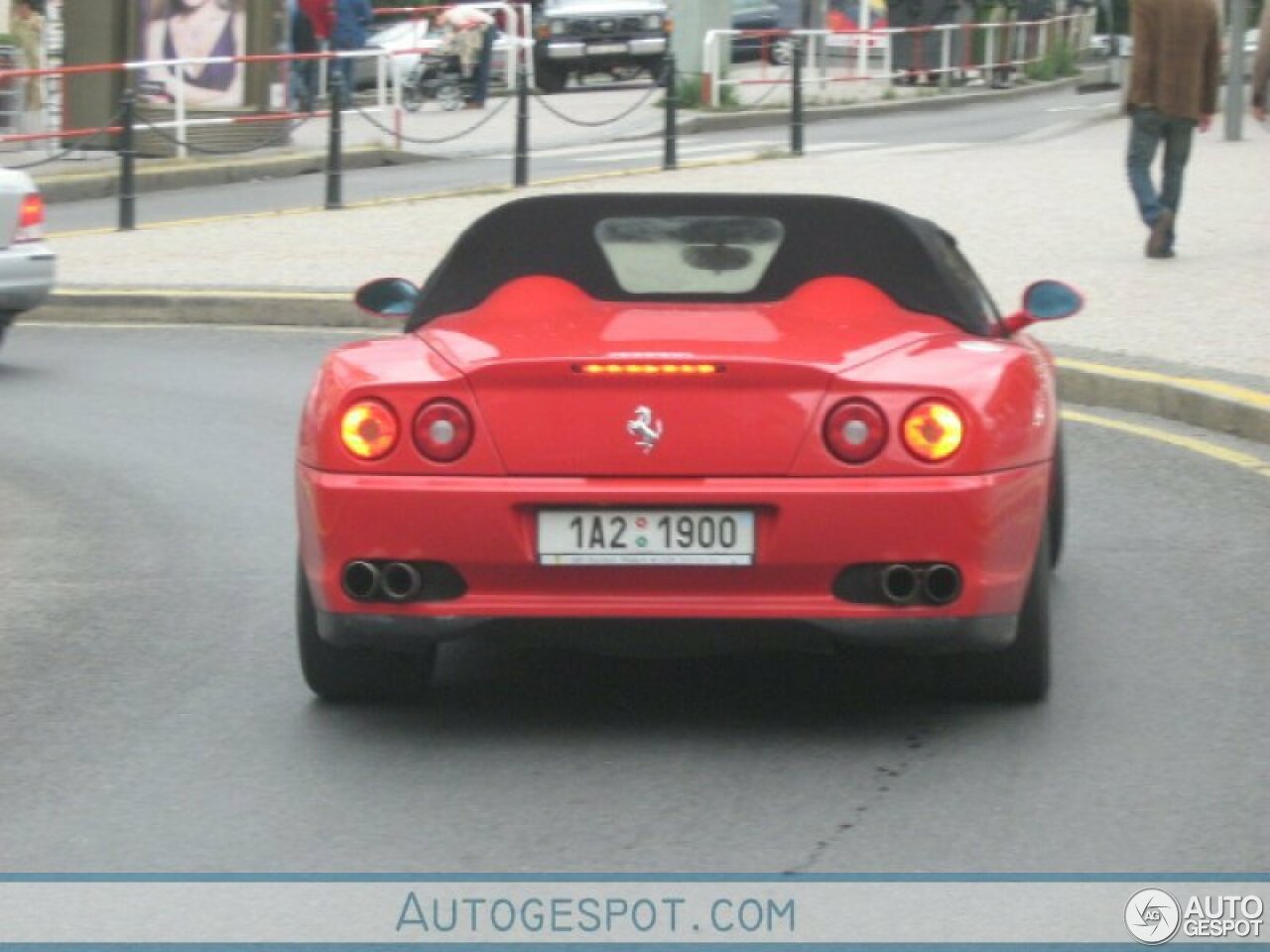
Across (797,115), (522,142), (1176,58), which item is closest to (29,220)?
(1176,58)

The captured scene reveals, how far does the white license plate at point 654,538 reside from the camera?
20.8ft

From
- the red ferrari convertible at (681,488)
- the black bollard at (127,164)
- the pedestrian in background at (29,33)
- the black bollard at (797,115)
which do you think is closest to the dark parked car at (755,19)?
the black bollard at (797,115)

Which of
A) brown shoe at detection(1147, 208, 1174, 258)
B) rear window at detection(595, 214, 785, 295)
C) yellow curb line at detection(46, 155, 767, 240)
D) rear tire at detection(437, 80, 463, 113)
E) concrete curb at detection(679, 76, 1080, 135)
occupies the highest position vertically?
rear window at detection(595, 214, 785, 295)

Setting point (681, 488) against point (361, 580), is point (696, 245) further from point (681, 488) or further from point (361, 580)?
point (361, 580)

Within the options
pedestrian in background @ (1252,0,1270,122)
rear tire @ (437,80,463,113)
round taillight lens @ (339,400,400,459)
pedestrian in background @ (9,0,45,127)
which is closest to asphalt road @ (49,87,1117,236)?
rear tire @ (437,80,463,113)

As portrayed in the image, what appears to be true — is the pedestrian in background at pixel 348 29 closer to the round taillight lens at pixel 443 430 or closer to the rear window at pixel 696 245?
the rear window at pixel 696 245

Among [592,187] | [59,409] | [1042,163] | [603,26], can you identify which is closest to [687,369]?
[59,409]

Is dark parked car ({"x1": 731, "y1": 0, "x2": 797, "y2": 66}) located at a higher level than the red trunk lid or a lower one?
lower

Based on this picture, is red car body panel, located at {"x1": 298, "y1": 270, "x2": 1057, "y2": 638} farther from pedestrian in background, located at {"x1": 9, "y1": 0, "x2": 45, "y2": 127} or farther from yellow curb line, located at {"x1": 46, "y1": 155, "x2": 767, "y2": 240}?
pedestrian in background, located at {"x1": 9, "y1": 0, "x2": 45, "y2": 127}

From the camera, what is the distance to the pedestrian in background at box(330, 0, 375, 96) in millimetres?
32219

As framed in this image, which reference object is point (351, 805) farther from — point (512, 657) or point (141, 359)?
point (141, 359)

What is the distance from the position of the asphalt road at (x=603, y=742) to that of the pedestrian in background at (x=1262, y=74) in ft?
26.5

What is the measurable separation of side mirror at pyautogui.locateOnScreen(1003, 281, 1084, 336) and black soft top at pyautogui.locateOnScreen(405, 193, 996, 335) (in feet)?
1.03

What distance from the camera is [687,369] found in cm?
638
